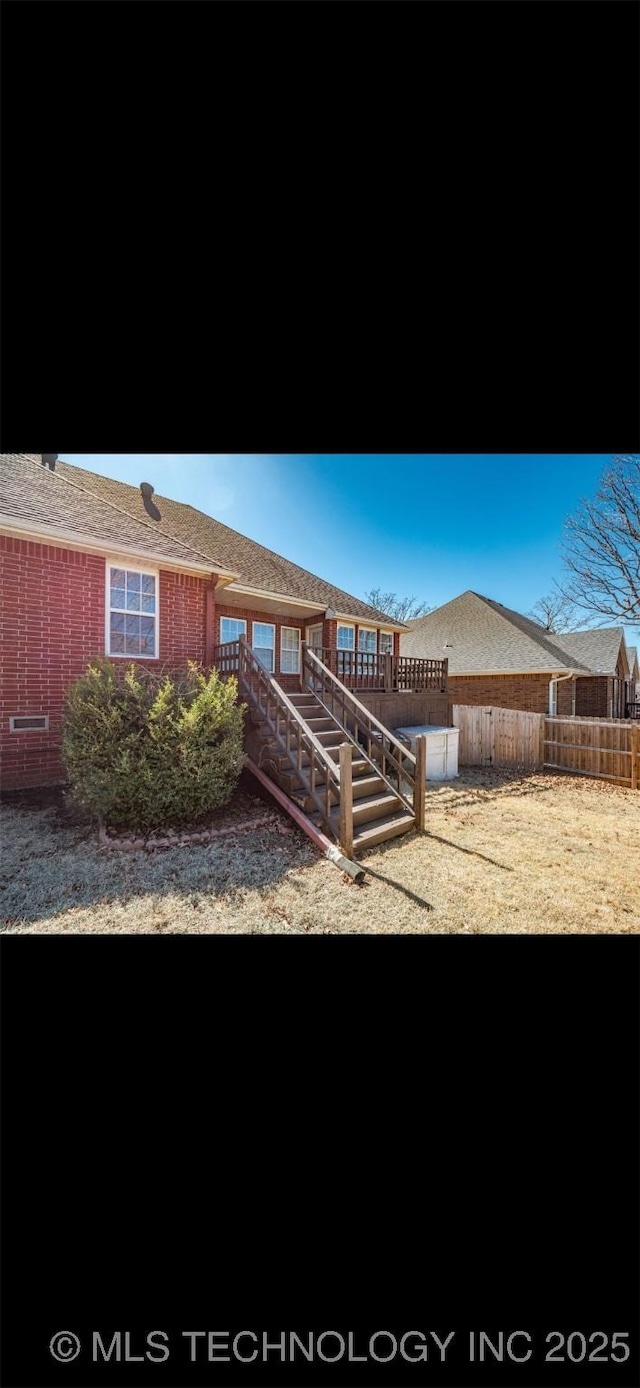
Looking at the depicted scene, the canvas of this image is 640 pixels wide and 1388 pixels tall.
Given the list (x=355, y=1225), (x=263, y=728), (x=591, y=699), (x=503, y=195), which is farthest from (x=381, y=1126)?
(x=591, y=699)

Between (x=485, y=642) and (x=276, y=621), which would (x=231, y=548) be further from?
(x=485, y=642)

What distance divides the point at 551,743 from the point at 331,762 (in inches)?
253

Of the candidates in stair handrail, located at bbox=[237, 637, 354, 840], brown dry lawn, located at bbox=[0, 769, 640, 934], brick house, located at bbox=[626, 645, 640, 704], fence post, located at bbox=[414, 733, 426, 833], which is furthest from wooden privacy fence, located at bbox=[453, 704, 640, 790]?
brick house, located at bbox=[626, 645, 640, 704]

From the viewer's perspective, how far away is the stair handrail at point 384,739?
16.1 feet

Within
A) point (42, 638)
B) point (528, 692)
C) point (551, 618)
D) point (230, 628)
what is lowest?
point (528, 692)

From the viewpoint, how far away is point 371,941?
1.23m

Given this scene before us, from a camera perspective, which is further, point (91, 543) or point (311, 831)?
point (91, 543)

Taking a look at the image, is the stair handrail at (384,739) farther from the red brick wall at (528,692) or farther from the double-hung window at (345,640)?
the red brick wall at (528,692)

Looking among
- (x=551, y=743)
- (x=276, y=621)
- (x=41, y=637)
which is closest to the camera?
(x=41, y=637)

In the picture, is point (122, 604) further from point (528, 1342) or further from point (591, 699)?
point (591, 699)

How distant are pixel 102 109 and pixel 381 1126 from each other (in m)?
2.48

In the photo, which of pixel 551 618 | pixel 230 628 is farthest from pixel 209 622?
pixel 551 618

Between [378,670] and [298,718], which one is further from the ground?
[378,670]

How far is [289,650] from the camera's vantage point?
377 inches
